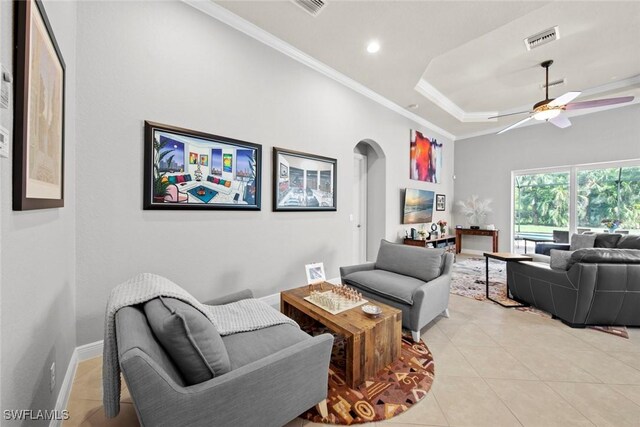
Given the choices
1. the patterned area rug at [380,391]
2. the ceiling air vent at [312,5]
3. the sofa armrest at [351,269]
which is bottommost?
the patterned area rug at [380,391]

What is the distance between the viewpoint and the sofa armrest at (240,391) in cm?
93

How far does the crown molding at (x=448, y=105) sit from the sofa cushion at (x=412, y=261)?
2.90 metres

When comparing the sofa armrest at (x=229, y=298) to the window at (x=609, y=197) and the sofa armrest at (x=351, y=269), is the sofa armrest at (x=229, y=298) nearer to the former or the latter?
the sofa armrest at (x=351, y=269)

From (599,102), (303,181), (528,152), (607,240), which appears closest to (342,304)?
(303,181)

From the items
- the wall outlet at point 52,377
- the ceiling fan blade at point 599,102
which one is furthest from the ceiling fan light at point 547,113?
the wall outlet at point 52,377

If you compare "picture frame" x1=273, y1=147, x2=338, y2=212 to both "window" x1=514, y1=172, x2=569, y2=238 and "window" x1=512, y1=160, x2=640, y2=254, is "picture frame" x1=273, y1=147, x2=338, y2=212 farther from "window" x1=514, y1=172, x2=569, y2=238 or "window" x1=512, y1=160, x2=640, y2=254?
"window" x1=514, y1=172, x2=569, y2=238

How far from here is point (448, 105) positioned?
5.28 m

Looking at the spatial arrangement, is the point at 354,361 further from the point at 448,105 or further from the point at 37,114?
the point at 448,105

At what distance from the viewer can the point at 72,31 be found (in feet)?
6.08

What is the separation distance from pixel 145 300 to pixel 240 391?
65cm

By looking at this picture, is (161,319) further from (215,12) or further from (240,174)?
(215,12)

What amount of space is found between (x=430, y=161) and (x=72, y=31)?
6.09 m

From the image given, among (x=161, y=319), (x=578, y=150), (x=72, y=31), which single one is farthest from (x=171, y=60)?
(x=578, y=150)

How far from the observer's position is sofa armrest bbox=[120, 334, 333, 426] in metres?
0.93
